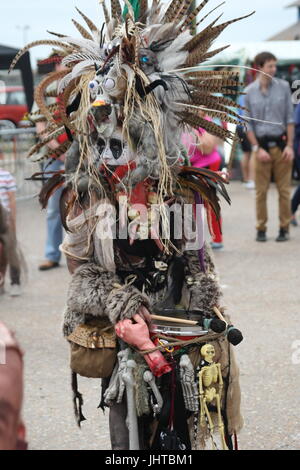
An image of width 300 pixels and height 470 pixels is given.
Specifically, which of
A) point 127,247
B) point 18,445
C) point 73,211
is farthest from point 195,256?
point 18,445

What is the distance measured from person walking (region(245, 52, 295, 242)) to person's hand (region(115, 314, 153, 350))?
527 cm

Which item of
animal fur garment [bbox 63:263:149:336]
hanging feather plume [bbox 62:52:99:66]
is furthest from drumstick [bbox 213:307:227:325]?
hanging feather plume [bbox 62:52:99:66]

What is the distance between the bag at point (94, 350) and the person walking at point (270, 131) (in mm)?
5218

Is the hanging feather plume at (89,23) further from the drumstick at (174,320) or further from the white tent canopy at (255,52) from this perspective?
the white tent canopy at (255,52)

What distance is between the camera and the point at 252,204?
10781 millimetres

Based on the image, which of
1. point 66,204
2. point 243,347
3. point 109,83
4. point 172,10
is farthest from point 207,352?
point 243,347

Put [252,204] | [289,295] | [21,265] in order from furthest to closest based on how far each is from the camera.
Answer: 1. [252,204]
2. [289,295]
3. [21,265]

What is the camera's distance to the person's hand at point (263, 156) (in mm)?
7629

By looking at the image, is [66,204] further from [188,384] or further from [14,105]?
[14,105]

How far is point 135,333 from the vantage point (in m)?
2.52

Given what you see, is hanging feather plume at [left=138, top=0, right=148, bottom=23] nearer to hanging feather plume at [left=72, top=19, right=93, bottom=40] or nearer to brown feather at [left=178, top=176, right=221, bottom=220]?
hanging feather plume at [left=72, top=19, right=93, bottom=40]

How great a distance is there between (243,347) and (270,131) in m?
3.34
